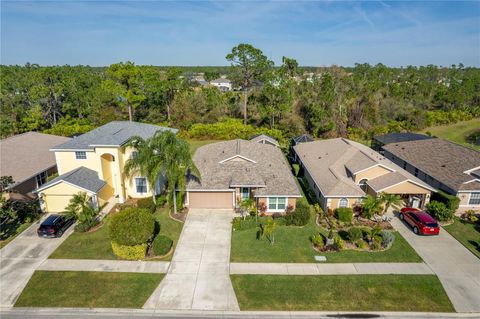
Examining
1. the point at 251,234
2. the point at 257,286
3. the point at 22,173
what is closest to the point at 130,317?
the point at 257,286

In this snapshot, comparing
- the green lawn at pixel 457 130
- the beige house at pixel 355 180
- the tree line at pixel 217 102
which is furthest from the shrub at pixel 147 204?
the green lawn at pixel 457 130

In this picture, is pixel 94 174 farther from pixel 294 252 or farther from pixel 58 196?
pixel 294 252

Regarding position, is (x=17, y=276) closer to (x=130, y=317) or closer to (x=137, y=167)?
(x=130, y=317)

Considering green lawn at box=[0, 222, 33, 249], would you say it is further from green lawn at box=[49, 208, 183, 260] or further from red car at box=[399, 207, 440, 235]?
red car at box=[399, 207, 440, 235]

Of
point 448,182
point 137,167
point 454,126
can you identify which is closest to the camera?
point 137,167

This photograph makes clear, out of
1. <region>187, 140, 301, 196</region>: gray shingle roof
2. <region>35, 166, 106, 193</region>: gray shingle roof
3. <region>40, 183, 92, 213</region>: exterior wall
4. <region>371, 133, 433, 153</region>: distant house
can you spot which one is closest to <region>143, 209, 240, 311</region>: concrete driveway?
<region>187, 140, 301, 196</region>: gray shingle roof

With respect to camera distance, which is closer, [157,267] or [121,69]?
[157,267]
